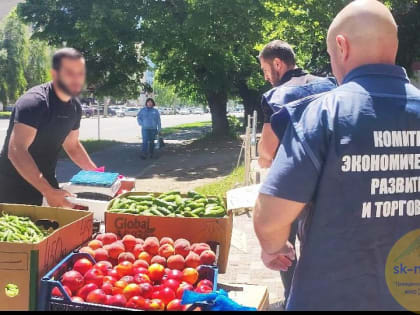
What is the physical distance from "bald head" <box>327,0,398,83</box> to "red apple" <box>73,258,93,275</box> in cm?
187

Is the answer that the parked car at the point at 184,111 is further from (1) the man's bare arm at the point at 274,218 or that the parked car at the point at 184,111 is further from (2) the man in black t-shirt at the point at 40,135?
(1) the man's bare arm at the point at 274,218

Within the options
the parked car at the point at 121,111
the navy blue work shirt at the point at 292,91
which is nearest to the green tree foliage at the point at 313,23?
the navy blue work shirt at the point at 292,91

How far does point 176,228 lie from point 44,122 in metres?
1.20

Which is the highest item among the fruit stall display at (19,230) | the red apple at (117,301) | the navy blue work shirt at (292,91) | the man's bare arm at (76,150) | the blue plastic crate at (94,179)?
the navy blue work shirt at (292,91)

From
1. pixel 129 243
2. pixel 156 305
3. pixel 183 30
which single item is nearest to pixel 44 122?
pixel 129 243

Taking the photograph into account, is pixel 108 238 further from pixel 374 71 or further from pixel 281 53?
pixel 374 71

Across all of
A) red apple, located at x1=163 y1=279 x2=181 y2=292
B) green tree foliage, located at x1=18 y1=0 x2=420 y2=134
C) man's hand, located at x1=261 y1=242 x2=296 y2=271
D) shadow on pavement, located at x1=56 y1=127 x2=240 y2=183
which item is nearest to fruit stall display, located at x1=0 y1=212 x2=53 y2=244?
red apple, located at x1=163 y1=279 x2=181 y2=292

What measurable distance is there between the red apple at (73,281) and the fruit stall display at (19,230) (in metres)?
0.28

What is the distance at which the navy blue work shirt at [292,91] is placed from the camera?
11.1 feet

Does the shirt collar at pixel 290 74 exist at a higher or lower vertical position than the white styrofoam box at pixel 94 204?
higher

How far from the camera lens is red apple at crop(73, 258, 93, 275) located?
291 centimetres

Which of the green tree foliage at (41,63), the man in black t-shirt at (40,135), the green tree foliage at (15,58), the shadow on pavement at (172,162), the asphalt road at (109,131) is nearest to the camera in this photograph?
the man in black t-shirt at (40,135)

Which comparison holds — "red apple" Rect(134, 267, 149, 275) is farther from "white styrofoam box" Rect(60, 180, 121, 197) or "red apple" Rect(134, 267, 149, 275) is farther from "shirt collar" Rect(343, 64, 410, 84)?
"shirt collar" Rect(343, 64, 410, 84)

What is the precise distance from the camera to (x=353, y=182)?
1.70m
